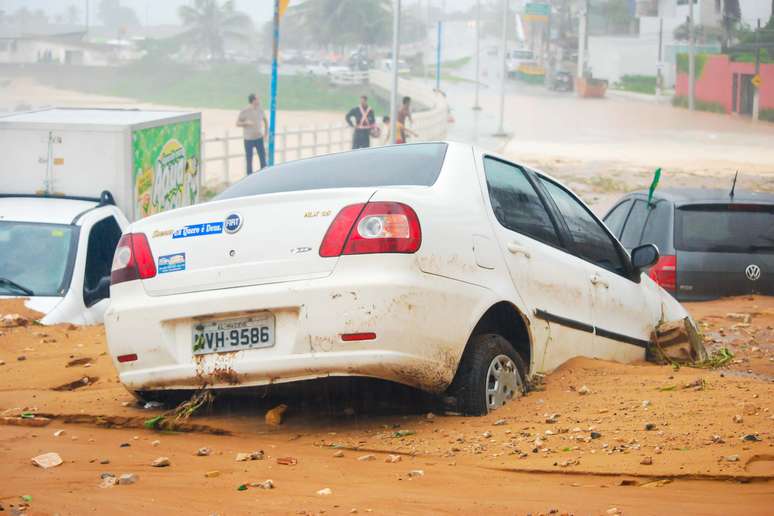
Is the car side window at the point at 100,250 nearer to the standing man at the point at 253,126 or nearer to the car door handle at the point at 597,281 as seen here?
the car door handle at the point at 597,281

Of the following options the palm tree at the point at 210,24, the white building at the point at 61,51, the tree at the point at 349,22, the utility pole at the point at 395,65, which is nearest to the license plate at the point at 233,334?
the utility pole at the point at 395,65

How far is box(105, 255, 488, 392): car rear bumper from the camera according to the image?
5180mm

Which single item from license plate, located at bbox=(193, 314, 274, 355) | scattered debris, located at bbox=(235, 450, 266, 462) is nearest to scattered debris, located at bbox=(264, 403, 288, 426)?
license plate, located at bbox=(193, 314, 274, 355)

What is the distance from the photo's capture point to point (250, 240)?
5.42 m

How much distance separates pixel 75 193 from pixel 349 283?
646cm

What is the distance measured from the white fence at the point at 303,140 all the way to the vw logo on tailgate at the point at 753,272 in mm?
15535

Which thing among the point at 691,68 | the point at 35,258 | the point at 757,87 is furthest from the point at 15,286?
the point at 691,68

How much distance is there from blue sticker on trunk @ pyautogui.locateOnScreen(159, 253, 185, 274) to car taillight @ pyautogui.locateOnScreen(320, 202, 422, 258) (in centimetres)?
72

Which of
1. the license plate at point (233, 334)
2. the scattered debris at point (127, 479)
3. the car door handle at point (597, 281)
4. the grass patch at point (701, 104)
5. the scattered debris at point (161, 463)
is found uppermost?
the grass patch at point (701, 104)

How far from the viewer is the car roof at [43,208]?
10.2m

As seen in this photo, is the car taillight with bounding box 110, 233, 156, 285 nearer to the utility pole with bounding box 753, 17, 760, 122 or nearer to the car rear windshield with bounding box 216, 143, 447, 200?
the car rear windshield with bounding box 216, 143, 447, 200

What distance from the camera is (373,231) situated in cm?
525

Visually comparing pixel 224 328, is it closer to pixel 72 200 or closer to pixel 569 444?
pixel 569 444

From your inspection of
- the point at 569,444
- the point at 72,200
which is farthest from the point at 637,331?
the point at 72,200
